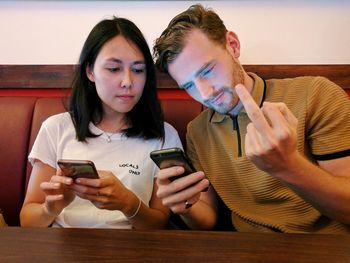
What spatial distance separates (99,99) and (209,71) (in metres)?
0.47

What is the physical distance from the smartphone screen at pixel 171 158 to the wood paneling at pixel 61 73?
0.67m

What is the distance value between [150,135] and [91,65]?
303 millimetres

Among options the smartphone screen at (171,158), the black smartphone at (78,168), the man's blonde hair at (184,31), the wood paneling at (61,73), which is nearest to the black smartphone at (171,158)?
the smartphone screen at (171,158)

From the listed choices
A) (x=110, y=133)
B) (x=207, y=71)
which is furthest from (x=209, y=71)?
(x=110, y=133)

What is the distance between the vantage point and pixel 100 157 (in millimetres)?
1200

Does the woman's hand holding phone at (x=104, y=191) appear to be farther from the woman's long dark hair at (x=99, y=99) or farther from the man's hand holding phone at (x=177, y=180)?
the woman's long dark hair at (x=99, y=99)

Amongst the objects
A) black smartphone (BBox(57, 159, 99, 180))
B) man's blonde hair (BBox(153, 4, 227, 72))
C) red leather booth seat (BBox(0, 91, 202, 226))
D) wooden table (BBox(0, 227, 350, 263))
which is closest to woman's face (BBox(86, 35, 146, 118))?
man's blonde hair (BBox(153, 4, 227, 72))

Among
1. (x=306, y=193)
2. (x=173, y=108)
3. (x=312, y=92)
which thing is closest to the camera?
(x=306, y=193)

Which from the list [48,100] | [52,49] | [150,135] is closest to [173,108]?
[150,135]

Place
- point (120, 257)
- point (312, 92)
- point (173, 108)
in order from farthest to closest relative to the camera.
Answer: point (173, 108) < point (312, 92) < point (120, 257)

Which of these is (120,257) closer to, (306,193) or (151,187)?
(306,193)

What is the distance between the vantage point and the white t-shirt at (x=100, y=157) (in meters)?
1.13

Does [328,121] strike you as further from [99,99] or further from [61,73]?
[61,73]

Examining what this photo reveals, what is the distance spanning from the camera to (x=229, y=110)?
3.54ft
